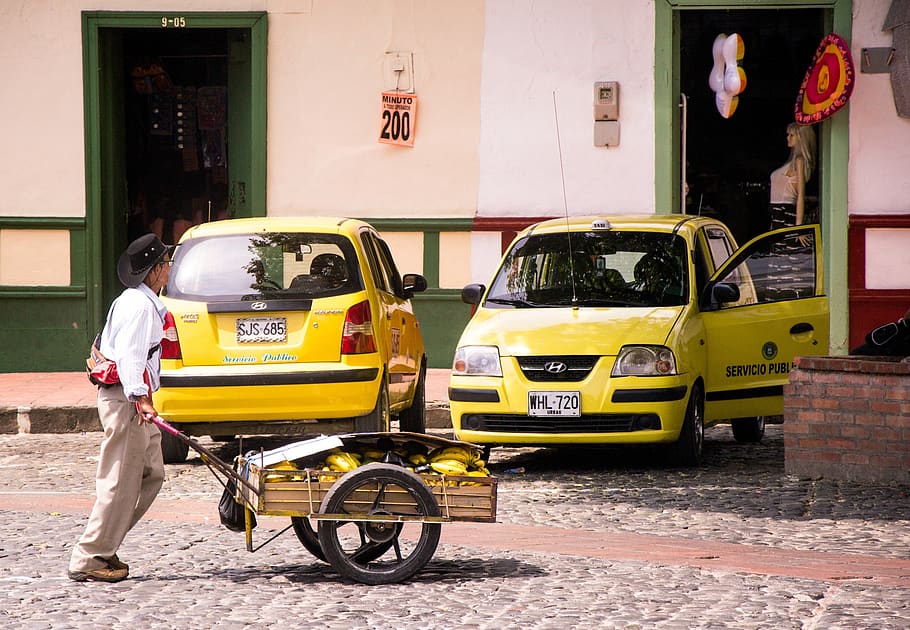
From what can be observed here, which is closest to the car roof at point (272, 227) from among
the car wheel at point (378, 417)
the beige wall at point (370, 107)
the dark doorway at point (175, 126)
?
the car wheel at point (378, 417)

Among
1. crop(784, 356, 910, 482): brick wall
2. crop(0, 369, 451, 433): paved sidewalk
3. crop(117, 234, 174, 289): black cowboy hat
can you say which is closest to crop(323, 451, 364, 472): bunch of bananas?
crop(117, 234, 174, 289): black cowboy hat

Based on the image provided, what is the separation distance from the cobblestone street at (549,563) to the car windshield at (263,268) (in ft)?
4.15

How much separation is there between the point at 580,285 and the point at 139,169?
734 centimetres

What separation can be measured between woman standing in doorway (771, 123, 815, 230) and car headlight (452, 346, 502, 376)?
673 centimetres

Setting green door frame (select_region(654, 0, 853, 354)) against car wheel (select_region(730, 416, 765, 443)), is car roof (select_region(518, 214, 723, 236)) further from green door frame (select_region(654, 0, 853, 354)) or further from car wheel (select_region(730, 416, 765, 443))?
green door frame (select_region(654, 0, 853, 354))

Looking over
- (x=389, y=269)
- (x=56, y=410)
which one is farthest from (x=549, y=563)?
(x=56, y=410)

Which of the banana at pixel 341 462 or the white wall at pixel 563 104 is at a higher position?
the white wall at pixel 563 104

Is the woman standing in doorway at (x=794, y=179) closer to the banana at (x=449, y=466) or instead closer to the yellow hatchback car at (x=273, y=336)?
the yellow hatchback car at (x=273, y=336)

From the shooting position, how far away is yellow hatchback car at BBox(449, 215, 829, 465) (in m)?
10.2

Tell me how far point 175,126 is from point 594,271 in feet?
23.6

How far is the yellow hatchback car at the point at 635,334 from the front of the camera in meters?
10.2

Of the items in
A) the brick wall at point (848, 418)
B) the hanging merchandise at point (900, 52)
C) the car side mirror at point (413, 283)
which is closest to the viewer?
the brick wall at point (848, 418)

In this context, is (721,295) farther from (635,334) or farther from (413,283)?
(413,283)

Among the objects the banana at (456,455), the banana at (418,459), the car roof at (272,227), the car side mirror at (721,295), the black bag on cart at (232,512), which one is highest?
the car roof at (272,227)
